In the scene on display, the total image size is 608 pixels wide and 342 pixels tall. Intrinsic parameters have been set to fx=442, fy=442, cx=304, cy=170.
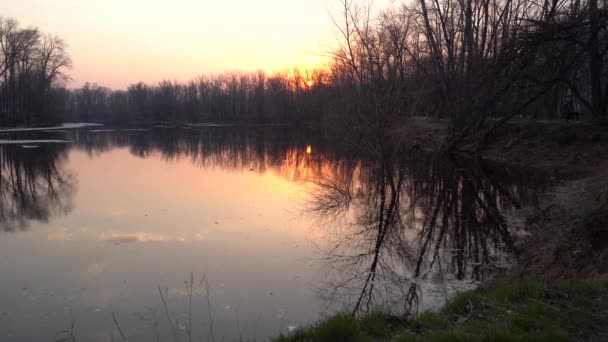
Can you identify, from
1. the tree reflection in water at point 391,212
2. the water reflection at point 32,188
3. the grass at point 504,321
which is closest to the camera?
the grass at point 504,321

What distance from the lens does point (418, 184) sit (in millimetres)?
17531

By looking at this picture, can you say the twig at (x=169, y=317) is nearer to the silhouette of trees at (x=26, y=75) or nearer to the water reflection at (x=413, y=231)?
the water reflection at (x=413, y=231)

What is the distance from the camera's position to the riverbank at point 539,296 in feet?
14.0

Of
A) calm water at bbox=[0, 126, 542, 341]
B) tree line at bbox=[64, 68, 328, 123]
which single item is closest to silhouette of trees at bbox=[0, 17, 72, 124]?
tree line at bbox=[64, 68, 328, 123]

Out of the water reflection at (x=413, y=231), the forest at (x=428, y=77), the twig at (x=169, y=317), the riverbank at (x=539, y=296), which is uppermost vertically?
the forest at (x=428, y=77)

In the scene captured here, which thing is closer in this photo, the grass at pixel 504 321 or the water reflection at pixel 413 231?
the grass at pixel 504 321

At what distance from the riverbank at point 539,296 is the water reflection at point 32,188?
9.63 meters

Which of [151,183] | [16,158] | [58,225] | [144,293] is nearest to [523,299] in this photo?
[144,293]

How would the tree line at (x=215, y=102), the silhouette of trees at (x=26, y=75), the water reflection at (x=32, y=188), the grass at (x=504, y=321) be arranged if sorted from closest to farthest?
1. the grass at (x=504, y=321)
2. the water reflection at (x=32, y=188)
3. the silhouette of trees at (x=26, y=75)
4. the tree line at (x=215, y=102)

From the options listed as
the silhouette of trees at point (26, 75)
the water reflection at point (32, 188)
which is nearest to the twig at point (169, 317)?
the water reflection at point (32, 188)

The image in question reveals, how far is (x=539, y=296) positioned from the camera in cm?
510

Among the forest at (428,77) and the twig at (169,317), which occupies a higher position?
the forest at (428,77)

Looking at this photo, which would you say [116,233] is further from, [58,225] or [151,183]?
[151,183]

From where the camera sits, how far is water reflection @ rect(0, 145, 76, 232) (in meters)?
12.1
